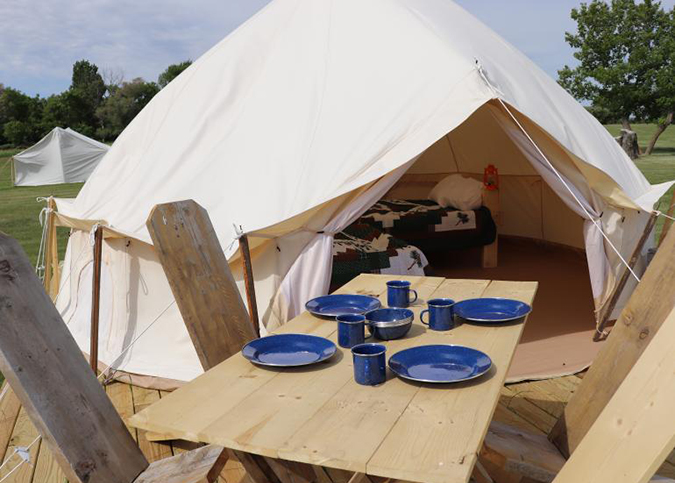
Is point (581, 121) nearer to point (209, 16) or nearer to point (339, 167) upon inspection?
point (339, 167)

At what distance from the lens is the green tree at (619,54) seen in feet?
68.2

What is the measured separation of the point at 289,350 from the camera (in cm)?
206

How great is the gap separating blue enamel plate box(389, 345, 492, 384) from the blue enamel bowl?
205 mm

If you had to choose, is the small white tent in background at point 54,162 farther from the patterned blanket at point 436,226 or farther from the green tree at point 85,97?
the patterned blanket at point 436,226

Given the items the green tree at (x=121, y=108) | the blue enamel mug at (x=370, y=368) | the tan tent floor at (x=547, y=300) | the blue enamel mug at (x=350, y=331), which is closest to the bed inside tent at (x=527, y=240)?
the tan tent floor at (x=547, y=300)

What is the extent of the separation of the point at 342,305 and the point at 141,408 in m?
1.58

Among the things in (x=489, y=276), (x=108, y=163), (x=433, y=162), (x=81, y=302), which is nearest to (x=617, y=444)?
(x=81, y=302)

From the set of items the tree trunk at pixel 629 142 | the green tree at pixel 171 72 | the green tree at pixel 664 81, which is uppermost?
the green tree at pixel 171 72

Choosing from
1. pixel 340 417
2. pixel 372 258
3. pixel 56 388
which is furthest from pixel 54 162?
pixel 340 417

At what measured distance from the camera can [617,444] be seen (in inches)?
51.4

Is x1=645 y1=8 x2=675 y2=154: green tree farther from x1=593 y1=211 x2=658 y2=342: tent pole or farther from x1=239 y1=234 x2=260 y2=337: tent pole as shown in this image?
x1=239 y1=234 x2=260 y2=337: tent pole

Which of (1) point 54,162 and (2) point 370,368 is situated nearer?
(2) point 370,368

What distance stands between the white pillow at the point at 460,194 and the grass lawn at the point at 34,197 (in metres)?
2.55

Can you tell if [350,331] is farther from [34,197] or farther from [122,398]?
[34,197]
